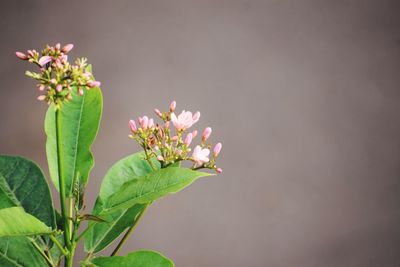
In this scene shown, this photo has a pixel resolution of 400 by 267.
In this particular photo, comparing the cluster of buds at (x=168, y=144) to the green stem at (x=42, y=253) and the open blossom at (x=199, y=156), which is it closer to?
the open blossom at (x=199, y=156)

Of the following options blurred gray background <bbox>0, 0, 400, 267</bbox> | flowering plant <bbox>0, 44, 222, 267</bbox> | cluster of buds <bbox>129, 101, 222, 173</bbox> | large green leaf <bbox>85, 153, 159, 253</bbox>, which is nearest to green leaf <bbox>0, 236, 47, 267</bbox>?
flowering plant <bbox>0, 44, 222, 267</bbox>

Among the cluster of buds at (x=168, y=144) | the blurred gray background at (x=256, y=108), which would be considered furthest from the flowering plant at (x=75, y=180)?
the blurred gray background at (x=256, y=108)

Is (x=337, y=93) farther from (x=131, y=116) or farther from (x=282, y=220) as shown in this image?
(x=131, y=116)

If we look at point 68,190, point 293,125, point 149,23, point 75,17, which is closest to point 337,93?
point 293,125

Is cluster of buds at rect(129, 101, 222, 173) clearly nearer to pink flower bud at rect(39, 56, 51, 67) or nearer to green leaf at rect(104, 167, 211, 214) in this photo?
green leaf at rect(104, 167, 211, 214)

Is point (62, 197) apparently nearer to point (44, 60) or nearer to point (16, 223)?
point (16, 223)

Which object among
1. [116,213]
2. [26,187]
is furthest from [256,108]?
[26,187]
